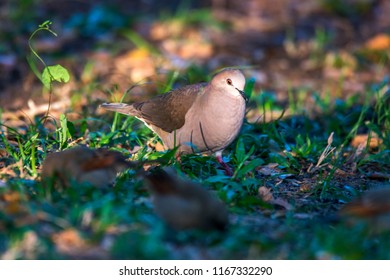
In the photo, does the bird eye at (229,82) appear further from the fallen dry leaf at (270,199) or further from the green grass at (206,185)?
the fallen dry leaf at (270,199)

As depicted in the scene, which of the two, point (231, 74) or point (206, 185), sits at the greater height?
point (231, 74)

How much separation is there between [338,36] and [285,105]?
273 centimetres

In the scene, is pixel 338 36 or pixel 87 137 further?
pixel 338 36

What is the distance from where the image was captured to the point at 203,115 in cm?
528

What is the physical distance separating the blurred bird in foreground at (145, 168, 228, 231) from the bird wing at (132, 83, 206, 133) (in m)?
1.52

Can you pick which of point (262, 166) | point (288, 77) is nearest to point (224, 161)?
point (262, 166)

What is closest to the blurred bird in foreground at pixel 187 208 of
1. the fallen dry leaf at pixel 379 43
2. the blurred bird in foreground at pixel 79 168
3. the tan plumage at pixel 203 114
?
the blurred bird in foreground at pixel 79 168

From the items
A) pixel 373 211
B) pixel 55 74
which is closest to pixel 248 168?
pixel 373 211

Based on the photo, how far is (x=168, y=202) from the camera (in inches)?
156

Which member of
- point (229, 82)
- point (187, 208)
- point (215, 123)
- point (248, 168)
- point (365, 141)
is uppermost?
point (229, 82)

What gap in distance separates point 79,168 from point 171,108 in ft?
4.43

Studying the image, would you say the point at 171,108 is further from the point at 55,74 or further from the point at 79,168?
the point at 79,168
